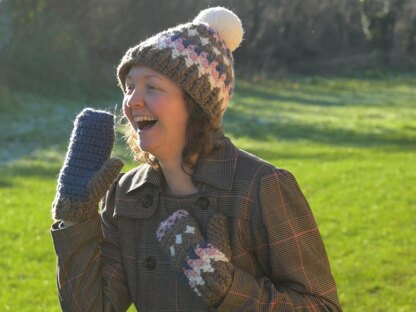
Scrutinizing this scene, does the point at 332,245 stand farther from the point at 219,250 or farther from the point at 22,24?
the point at 22,24

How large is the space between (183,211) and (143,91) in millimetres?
408

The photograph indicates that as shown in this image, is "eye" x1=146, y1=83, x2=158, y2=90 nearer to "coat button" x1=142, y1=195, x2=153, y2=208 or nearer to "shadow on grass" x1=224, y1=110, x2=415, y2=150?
"coat button" x1=142, y1=195, x2=153, y2=208

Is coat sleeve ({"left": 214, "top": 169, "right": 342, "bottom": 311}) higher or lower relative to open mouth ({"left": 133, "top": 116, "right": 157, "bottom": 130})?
lower

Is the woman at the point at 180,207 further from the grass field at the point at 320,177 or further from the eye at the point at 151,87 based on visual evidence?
the grass field at the point at 320,177

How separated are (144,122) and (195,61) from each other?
259 millimetres

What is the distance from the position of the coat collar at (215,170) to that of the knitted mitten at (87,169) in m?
0.11

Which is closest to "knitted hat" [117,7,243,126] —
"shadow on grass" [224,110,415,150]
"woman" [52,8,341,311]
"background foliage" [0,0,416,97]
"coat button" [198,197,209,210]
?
"woman" [52,8,341,311]

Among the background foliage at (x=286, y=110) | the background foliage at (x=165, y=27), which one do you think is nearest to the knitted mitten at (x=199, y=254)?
the background foliage at (x=286, y=110)

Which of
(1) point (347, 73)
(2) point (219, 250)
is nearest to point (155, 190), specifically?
(2) point (219, 250)

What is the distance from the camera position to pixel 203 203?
9.38 ft

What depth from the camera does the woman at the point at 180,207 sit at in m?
2.80

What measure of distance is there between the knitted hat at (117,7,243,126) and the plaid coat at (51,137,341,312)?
0.19m

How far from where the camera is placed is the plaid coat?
280 centimetres

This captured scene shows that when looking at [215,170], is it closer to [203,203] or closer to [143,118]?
[203,203]
